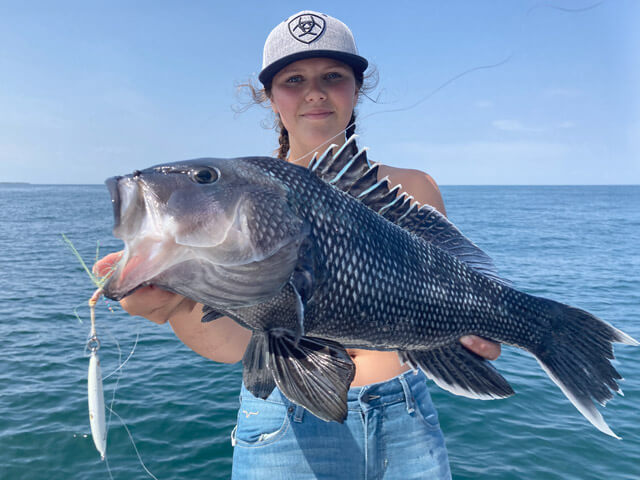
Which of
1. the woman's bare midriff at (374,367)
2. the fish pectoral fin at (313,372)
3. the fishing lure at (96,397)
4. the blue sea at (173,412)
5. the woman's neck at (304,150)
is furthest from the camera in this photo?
the blue sea at (173,412)

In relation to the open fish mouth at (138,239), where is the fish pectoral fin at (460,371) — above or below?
below

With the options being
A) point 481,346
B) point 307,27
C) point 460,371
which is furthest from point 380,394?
point 307,27

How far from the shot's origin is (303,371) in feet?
6.51

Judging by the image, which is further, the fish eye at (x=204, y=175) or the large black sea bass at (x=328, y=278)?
the fish eye at (x=204, y=175)

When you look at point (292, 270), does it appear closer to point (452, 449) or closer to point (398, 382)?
point (398, 382)

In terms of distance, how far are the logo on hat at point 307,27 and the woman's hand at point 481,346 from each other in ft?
6.53

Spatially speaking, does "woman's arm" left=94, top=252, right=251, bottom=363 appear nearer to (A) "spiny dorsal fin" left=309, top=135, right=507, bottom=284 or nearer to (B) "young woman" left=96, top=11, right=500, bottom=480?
(B) "young woman" left=96, top=11, right=500, bottom=480

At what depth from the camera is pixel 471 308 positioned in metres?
2.48

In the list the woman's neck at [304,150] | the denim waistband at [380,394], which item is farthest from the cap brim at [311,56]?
the denim waistband at [380,394]

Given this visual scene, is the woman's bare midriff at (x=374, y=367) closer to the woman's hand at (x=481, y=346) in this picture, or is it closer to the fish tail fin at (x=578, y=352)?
the woman's hand at (x=481, y=346)

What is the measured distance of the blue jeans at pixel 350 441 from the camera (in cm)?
263

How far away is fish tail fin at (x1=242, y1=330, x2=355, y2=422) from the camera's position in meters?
1.94

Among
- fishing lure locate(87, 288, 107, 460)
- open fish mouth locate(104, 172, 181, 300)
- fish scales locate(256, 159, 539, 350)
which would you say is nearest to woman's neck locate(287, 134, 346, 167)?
fish scales locate(256, 159, 539, 350)

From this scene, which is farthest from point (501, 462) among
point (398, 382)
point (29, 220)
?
point (29, 220)
